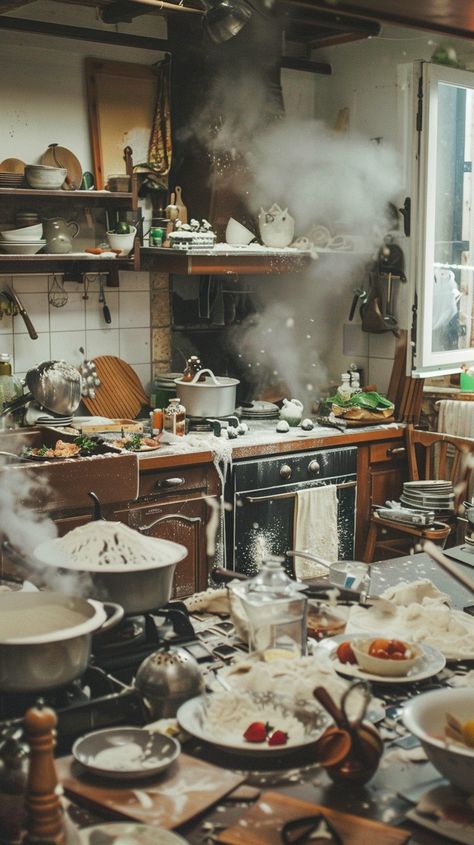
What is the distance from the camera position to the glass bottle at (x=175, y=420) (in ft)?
16.6

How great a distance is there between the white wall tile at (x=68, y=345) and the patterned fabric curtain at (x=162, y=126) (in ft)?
3.13

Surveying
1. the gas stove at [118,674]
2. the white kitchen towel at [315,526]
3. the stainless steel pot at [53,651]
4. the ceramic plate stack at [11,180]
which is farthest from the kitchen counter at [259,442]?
the stainless steel pot at [53,651]

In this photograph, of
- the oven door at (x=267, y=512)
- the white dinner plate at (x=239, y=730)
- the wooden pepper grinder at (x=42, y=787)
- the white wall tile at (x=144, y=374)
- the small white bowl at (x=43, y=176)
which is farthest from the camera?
the white wall tile at (x=144, y=374)

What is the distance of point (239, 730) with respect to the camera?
197 centimetres

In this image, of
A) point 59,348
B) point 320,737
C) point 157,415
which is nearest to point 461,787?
point 320,737

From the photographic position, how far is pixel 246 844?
162cm

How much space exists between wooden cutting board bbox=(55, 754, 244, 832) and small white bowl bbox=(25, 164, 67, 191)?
3453 millimetres

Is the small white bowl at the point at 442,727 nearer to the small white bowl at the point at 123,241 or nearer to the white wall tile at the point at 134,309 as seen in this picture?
the small white bowl at the point at 123,241

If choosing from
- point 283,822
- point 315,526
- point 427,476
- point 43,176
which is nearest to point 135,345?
point 43,176

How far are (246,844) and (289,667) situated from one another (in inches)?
20.9

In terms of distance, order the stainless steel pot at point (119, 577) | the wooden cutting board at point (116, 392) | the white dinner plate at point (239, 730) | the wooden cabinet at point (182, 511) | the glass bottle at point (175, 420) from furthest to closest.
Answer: the wooden cutting board at point (116, 392) → the glass bottle at point (175, 420) → the wooden cabinet at point (182, 511) → the stainless steel pot at point (119, 577) → the white dinner plate at point (239, 730)

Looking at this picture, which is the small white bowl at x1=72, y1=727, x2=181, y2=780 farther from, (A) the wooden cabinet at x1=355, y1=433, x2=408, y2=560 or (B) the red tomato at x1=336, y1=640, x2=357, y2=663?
(A) the wooden cabinet at x1=355, y1=433, x2=408, y2=560

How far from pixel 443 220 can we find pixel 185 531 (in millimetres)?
2228

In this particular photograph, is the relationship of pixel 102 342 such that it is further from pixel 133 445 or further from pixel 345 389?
pixel 345 389
